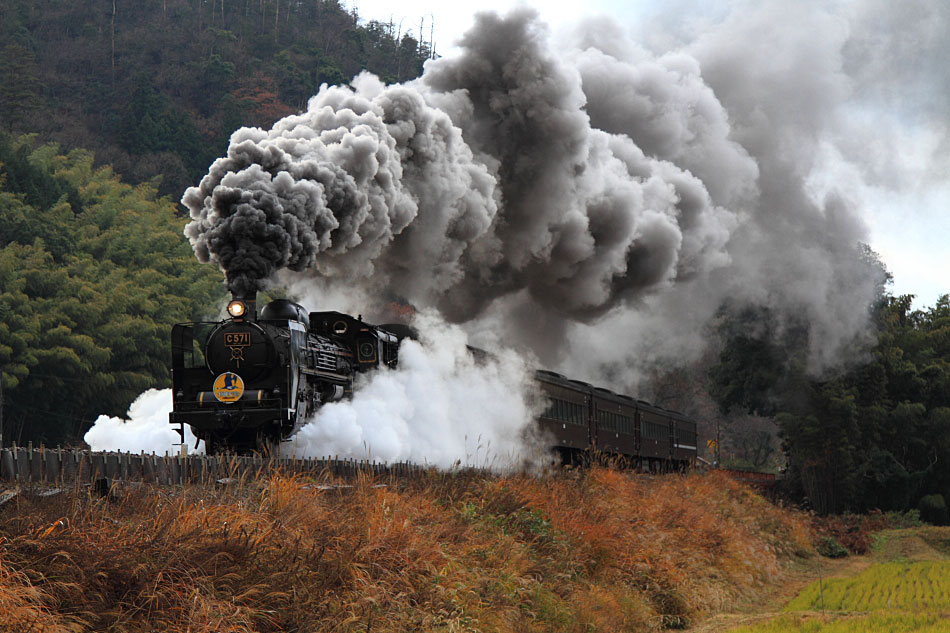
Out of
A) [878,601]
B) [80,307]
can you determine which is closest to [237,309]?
[878,601]

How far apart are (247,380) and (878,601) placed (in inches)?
352

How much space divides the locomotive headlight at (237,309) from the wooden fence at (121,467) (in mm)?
4060

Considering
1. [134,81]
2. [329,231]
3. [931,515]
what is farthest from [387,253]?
[134,81]

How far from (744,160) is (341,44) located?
241 feet

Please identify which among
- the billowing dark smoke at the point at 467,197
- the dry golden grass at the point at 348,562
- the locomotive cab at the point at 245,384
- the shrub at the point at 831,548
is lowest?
the shrub at the point at 831,548

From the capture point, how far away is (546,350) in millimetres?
29844

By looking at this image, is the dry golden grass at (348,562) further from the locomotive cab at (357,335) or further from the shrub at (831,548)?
the shrub at (831,548)

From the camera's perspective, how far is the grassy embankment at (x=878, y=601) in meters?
10.5

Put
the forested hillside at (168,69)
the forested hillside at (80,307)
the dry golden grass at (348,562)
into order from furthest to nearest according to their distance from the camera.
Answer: the forested hillside at (168,69) < the forested hillside at (80,307) < the dry golden grass at (348,562)

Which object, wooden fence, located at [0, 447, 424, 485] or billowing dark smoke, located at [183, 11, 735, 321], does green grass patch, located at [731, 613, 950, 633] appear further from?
billowing dark smoke, located at [183, 11, 735, 321]

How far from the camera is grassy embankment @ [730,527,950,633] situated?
34.5ft

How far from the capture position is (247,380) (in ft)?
43.7

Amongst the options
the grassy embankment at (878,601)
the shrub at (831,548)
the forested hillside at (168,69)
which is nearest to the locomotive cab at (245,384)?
the grassy embankment at (878,601)

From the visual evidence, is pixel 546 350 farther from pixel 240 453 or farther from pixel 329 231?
pixel 240 453
